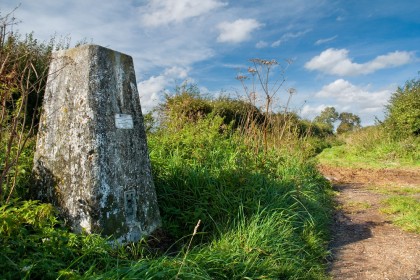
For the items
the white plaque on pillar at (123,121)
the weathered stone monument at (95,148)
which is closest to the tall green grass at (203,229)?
the weathered stone monument at (95,148)

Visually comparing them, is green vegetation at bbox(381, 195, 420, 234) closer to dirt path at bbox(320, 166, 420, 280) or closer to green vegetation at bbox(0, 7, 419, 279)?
dirt path at bbox(320, 166, 420, 280)

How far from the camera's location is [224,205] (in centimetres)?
434

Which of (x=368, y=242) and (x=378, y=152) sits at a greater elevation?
(x=378, y=152)

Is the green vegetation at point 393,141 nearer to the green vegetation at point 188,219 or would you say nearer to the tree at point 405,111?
the tree at point 405,111

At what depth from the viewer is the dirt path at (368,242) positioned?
12.2 ft

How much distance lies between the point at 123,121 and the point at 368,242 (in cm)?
333

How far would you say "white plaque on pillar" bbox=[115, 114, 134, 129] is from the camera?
358 cm

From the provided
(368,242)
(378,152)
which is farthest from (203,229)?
(378,152)

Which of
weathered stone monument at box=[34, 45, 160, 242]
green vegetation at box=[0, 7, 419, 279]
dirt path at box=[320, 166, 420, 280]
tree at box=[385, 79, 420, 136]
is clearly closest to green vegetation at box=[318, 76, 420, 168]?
tree at box=[385, 79, 420, 136]

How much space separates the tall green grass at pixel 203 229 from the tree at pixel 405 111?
11.5m

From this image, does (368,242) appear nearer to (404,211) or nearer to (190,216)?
(404,211)

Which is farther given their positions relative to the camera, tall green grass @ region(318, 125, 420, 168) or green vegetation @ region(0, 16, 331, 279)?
tall green grass @ region(318, 125, 420, 168)

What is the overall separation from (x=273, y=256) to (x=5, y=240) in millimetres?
2251

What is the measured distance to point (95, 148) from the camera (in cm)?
339
